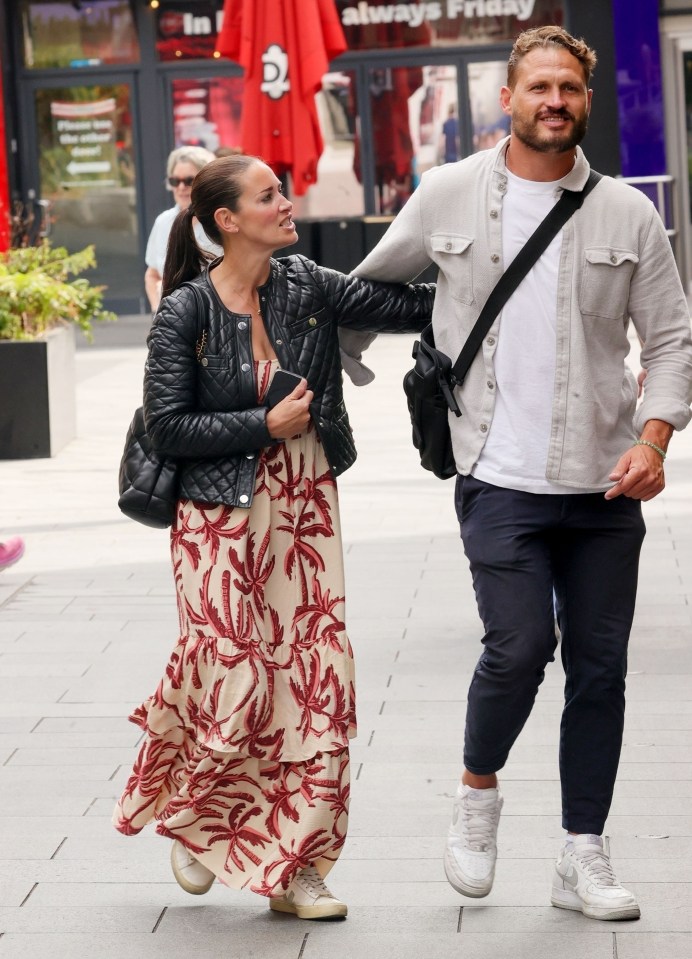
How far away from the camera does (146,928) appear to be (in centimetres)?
377

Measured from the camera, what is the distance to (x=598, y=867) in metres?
3.74

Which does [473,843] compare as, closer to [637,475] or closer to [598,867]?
[598,867]

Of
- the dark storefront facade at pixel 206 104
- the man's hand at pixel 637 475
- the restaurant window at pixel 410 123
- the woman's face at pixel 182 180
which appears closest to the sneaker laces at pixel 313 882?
the man's hand at pixel 637 475

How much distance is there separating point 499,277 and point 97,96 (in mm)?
17150

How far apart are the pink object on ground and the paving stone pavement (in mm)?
104

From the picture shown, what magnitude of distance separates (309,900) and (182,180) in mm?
5140

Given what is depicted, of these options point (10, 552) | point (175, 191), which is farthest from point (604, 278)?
point (175, 191)

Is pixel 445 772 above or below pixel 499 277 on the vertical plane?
below

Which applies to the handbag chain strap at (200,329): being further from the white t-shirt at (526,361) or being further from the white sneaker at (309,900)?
the white sneaker at (309,900)

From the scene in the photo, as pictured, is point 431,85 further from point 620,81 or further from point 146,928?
point 146,928

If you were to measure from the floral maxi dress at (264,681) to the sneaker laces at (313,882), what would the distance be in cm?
4

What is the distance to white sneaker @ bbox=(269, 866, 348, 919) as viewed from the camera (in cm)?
377

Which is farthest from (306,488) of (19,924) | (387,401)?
(387,401)

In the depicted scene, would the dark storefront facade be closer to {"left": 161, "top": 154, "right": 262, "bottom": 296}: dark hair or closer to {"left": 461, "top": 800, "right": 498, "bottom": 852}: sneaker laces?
{"left": 161, "top": 154, "right": 262, "bottom": 296}: dark hair
